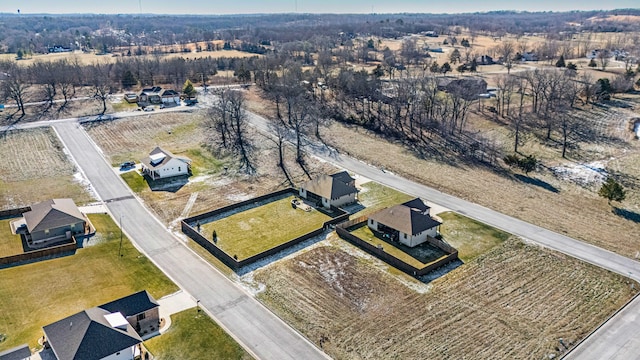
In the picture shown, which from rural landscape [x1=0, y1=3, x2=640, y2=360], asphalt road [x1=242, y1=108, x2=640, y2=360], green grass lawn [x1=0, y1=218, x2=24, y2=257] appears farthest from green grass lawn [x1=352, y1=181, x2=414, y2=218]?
green grass lawn [x1=0, y1=218, x2=24, y2=257]

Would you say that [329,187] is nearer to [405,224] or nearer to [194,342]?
[405,224]

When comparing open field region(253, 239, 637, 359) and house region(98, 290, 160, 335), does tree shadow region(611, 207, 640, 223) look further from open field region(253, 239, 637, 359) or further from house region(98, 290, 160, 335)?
house region(98, 290, 160, 335)

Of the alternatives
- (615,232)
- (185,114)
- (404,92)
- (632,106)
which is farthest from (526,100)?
(185,114)

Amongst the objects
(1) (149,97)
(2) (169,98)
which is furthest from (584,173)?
(1) (149,97)

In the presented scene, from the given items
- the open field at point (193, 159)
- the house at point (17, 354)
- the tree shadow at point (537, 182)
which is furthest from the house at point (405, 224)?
the house at point (17, 354)

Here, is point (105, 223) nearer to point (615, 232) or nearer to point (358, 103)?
point (615, 232)

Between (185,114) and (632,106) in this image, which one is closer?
(185,114)

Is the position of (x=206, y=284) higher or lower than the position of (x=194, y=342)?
higher
